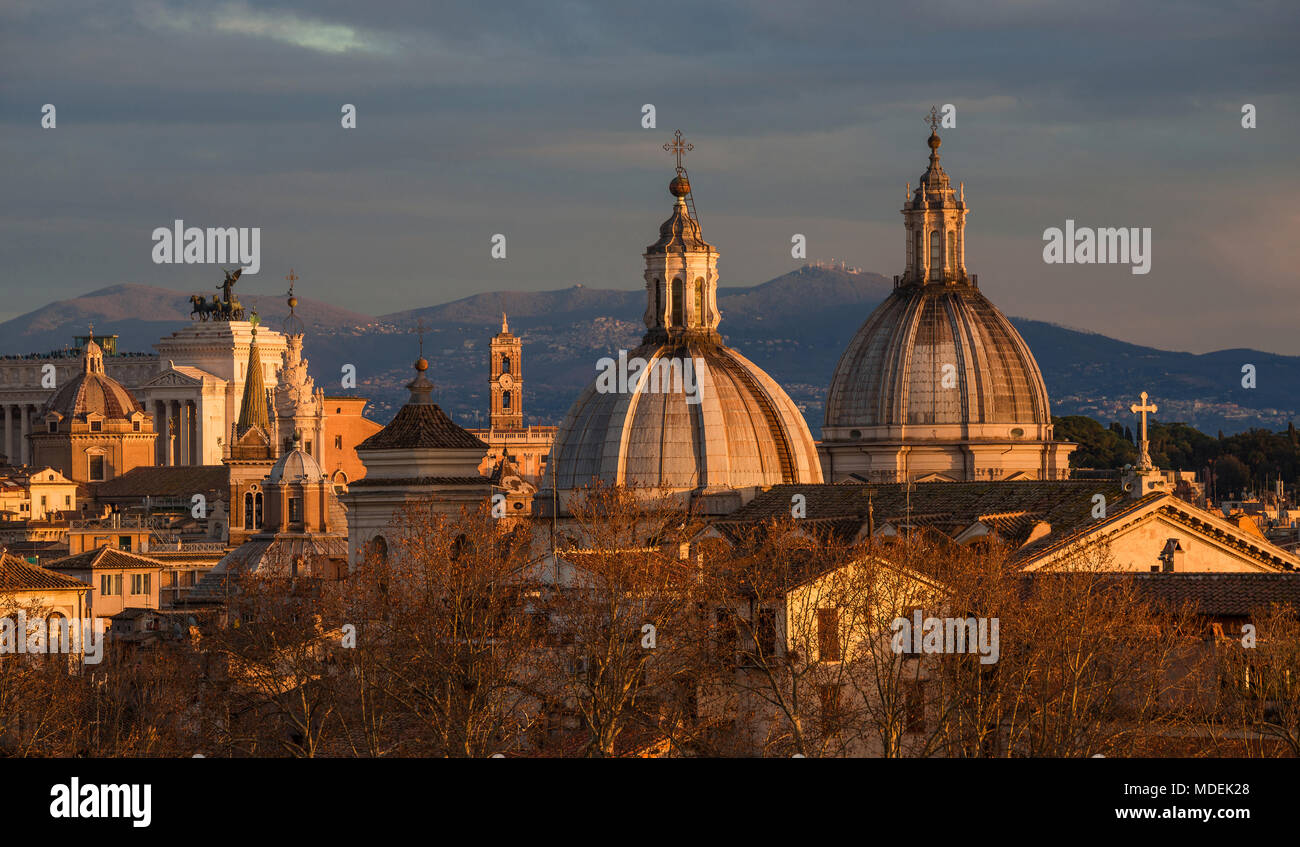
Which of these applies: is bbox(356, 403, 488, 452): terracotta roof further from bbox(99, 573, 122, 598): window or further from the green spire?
the green spire

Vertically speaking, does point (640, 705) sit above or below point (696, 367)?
below

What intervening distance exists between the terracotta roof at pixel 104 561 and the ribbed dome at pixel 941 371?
2852 cm

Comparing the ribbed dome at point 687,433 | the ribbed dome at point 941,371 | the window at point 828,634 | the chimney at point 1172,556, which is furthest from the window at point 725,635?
the ribbed dome at point 941,371

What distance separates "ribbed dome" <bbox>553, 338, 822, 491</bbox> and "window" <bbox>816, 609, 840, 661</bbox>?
24.5 m

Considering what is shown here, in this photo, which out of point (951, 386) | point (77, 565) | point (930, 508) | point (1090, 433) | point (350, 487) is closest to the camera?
point (930, 508)

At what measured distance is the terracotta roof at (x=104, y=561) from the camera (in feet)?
399

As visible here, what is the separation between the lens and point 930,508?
3174 inches

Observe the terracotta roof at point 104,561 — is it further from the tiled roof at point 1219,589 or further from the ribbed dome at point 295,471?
the tiled roof at point 1219,589

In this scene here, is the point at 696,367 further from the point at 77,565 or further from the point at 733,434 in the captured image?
the point at 77,565

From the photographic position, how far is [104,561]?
403 ft

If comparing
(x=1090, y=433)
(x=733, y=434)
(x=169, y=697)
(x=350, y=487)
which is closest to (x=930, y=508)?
(x=733, y=434)

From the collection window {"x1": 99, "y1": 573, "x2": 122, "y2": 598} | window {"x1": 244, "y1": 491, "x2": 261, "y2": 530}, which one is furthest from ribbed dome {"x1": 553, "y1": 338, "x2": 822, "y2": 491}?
window {"x1": 244, "y1": 491, "x2": 261, "y2": 530}
